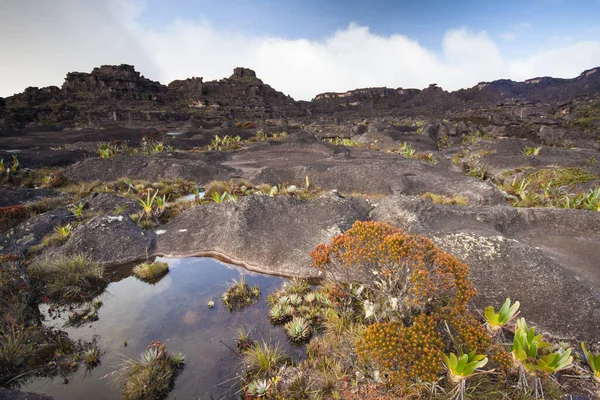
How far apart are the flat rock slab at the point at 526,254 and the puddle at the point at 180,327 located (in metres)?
6.41

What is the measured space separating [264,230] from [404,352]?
28.3 feet

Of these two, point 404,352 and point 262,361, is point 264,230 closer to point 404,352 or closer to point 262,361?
point 262,361

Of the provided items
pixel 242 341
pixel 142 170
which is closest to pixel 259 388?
pixel 242 341

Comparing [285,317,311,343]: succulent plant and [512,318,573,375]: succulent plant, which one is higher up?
[512,318,573,375]: succulent plant

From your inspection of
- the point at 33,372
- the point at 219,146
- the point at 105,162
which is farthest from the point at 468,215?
the point at 219,146

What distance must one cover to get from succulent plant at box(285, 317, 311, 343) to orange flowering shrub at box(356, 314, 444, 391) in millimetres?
2359

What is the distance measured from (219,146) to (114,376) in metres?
41.2

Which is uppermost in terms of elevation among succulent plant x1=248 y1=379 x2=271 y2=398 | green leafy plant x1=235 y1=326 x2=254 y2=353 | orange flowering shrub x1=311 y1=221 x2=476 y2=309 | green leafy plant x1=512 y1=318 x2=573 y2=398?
orange flowering shrub x1=311 y1=221 x2=476 y2=309

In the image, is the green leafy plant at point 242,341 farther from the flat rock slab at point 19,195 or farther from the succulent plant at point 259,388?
the flat rock slab at point 19,195

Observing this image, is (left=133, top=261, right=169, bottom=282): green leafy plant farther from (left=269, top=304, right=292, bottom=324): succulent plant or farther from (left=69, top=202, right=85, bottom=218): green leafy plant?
(left=69, top=202, right=85, bottom=218): green leafy plant

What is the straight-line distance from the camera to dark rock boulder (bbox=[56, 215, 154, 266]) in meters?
11.3

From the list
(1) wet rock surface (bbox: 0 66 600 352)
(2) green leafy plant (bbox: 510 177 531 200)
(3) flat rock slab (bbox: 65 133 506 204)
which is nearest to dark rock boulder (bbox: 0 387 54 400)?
(1) wet rock surface (bbox: 0 66 600 352)

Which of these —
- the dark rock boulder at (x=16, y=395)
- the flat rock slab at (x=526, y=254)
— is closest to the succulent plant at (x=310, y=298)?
the flat rock slab at (x=526, y=254)

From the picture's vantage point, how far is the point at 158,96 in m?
137
